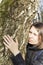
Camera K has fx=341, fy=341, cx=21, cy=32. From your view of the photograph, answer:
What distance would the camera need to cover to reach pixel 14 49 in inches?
129

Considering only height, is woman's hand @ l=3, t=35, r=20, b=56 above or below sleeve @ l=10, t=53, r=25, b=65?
above

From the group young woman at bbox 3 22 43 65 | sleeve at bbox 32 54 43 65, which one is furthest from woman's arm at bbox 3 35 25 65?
sleeve at bbox 32 54 43 65

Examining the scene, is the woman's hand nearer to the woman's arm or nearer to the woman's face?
the woman's arm

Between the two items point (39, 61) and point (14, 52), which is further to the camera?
point (14, 52)

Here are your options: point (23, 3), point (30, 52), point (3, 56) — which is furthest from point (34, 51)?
point (23, 3)

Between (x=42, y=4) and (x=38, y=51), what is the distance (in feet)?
10.3

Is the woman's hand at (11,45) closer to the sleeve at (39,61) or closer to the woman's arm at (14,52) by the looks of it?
the woman's arm at (14,52)

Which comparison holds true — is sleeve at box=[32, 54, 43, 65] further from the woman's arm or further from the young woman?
the woman's arm

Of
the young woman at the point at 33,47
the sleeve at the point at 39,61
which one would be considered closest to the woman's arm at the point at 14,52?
the young woman at the point at 33,47

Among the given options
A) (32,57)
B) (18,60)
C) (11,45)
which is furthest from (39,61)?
(11,45)

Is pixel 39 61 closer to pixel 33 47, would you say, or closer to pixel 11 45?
pixel 33 47

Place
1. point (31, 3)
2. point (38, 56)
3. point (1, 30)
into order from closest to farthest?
point (38, 56)
point (1, 30)
point (31, 3)

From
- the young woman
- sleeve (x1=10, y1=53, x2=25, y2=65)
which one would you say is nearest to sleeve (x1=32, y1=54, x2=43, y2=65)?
the young woman

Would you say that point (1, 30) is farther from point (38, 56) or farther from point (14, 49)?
point (38, 56)
